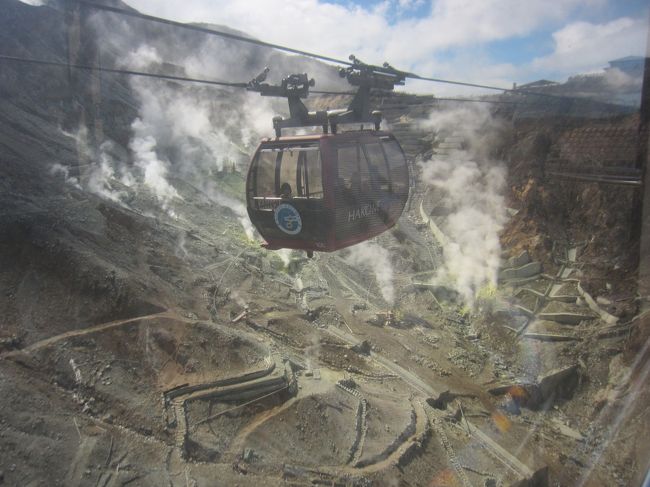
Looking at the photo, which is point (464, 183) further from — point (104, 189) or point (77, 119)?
point (77, 119)

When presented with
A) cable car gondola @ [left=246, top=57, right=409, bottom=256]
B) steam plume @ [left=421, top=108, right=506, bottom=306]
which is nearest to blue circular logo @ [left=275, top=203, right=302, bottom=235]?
cable car gondola @ [left=246, top=57, right=409, bottom=256]

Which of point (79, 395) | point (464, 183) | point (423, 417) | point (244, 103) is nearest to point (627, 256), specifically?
point (423, 417)

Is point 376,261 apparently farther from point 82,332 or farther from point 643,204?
point 82,332

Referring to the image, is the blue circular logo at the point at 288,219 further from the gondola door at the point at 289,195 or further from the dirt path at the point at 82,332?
the dirt path at the point at 82,332

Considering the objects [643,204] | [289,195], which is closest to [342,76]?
[289,195]

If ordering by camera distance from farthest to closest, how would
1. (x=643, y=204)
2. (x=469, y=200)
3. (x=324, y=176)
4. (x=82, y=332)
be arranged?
1. (x=469, y=200)
2. (x=643, y=204)
3. (x=82, y=332)
4. (x=324, y=176)

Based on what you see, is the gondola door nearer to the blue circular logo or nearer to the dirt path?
the blue circular logo

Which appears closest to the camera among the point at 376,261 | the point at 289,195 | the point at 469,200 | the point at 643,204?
the point at 289,195
